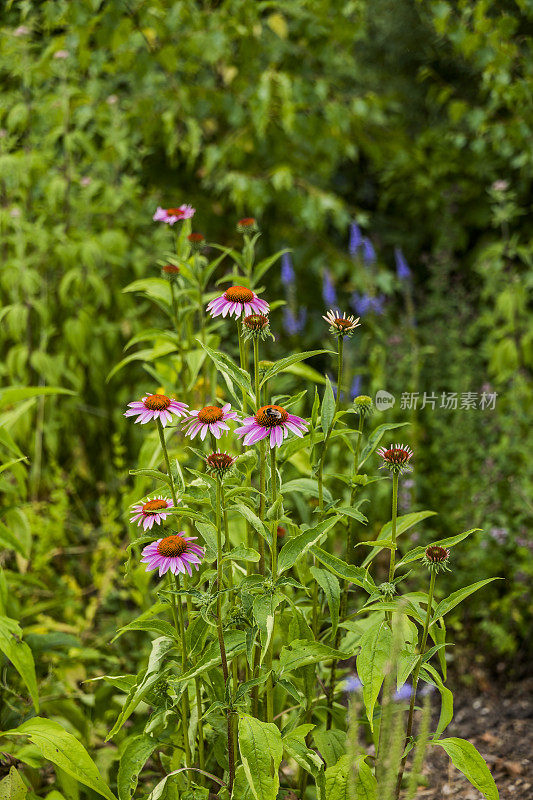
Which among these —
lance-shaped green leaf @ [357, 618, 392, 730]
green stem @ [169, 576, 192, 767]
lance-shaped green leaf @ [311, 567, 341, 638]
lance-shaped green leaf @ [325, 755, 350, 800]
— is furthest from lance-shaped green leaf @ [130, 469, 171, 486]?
lance-shaped green leaf @ [325, 755, 350, 800]

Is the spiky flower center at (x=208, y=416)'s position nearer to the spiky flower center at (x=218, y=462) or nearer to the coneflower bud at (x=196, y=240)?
the spiky flower center at (x=218, y=462)

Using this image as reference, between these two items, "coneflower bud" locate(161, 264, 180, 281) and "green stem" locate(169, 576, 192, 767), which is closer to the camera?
"green stem" locate(169, 576, 192, 767)

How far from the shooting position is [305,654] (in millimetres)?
1062

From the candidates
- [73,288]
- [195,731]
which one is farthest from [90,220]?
[195,731]

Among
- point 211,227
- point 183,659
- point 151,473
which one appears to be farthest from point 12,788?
point 211,227

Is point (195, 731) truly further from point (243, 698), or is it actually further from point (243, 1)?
point (243, 1)

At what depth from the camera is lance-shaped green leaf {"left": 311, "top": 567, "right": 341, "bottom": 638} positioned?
3.59ft

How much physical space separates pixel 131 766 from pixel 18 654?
0.28 meters

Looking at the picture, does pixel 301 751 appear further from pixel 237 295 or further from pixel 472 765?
pixel 237 295

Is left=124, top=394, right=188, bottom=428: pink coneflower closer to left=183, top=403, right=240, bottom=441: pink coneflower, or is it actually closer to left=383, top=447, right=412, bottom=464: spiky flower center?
left=183, top=403, right=240, bottom=441: pink coneflower

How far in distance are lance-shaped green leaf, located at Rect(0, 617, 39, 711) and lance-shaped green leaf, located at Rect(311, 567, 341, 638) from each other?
1.72ft

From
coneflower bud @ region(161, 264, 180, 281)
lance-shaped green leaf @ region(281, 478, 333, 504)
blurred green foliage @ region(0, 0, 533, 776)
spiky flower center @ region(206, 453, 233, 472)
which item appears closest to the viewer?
spiky flower center @ region(206, 453, 233, 472)

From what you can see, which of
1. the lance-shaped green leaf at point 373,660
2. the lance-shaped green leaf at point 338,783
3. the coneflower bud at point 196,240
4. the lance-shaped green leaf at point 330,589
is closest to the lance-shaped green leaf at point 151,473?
the lance-shaped green leaf at point 330,589

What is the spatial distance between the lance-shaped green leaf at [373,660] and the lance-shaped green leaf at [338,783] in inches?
4.0
